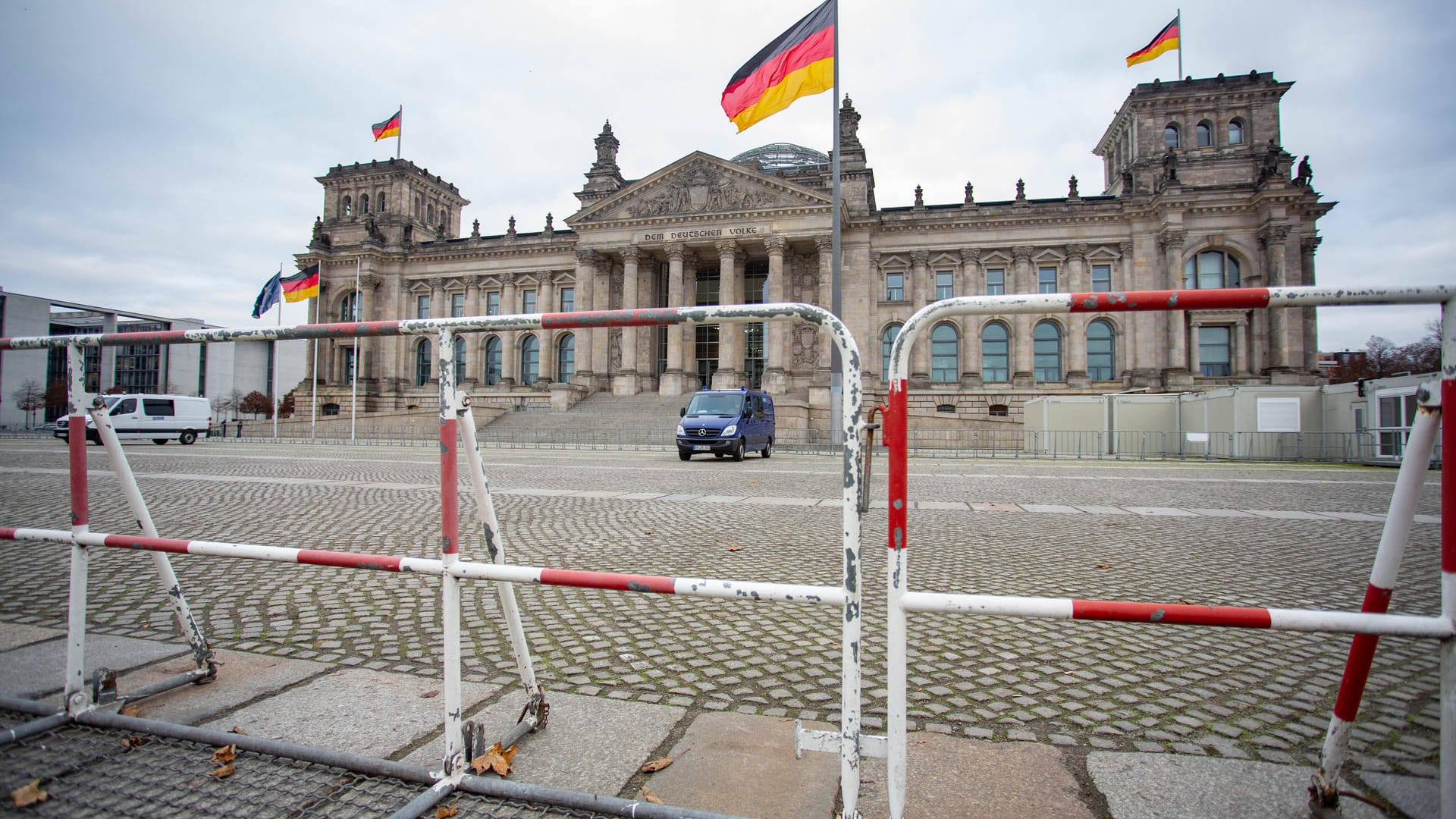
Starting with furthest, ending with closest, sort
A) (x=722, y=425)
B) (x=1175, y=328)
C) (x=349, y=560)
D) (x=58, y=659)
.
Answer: (x=1175, y=328) < (x=722, y=425) < (x=58, y=659) < (x=349, y=560)

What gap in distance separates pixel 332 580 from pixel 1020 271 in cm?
4558

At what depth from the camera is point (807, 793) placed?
7.33 ft

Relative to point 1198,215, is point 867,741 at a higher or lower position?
lower

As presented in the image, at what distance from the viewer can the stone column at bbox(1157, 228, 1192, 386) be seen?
Result: 40.2m

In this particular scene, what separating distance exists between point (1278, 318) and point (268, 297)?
177 ft

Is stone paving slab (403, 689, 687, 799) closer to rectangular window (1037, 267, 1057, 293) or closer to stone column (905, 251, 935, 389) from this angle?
stone column (905, 251, 935, 389)

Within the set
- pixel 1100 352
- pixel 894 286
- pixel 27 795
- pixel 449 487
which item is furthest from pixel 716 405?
pixel 1100 352

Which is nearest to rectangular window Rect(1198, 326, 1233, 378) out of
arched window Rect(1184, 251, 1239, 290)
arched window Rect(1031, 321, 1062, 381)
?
arched window Rect(1184, 251, 1239, 290)

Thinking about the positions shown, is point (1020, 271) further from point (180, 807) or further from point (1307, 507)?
point (180, 807)

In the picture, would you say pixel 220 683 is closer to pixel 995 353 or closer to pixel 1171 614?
pixel 1171 614

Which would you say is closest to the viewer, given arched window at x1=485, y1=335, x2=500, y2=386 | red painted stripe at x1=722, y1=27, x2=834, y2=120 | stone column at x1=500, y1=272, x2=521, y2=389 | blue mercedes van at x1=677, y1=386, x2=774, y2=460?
blue mercedes van at x1=677, y1=386, x2=774, y2=460

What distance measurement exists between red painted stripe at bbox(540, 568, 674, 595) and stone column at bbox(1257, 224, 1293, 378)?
4735 centimetres

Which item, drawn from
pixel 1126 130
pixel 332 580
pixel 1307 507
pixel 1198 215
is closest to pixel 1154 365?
pixel 1198 215

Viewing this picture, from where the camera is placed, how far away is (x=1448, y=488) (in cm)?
190
